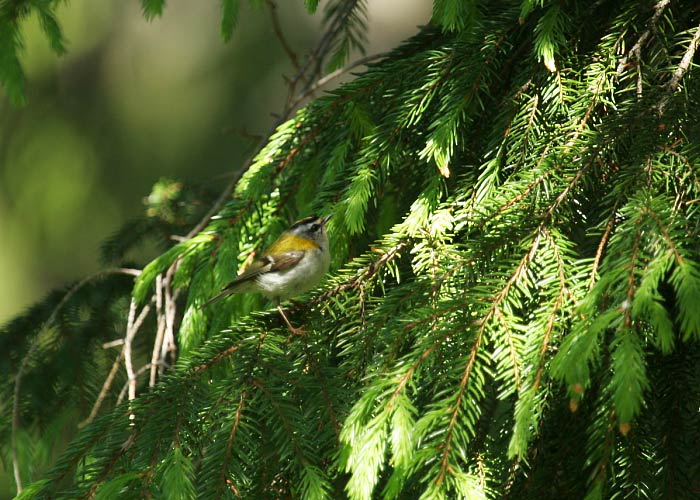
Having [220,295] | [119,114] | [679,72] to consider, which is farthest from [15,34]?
[119,114]

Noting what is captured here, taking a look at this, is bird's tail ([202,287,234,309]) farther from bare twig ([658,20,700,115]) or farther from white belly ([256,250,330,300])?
bare twig ([658,20,700,115])

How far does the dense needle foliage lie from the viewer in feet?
4.40

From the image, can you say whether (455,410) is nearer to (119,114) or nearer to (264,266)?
(264,266)

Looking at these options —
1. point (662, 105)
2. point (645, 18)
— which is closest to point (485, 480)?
point (662, 105)

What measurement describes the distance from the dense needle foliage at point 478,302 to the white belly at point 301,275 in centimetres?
26

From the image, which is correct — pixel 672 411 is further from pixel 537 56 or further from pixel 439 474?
pixel 537 56

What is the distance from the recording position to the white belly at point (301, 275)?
99.8 inches

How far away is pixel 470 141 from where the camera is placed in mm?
2111

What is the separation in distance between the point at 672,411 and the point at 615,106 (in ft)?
2.45

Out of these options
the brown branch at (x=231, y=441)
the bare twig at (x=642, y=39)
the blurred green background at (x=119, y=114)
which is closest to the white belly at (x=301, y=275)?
the brown branch at (x=231, y=441)

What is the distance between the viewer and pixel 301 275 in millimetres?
2617

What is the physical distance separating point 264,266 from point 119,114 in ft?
13.8

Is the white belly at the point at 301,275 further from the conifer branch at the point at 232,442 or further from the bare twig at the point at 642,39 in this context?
the bare twig at the point at 642,39

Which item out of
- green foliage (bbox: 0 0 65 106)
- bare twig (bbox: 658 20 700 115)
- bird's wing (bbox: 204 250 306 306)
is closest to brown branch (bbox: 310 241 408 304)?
bird's wing (bbox: 204 250 306 306)
